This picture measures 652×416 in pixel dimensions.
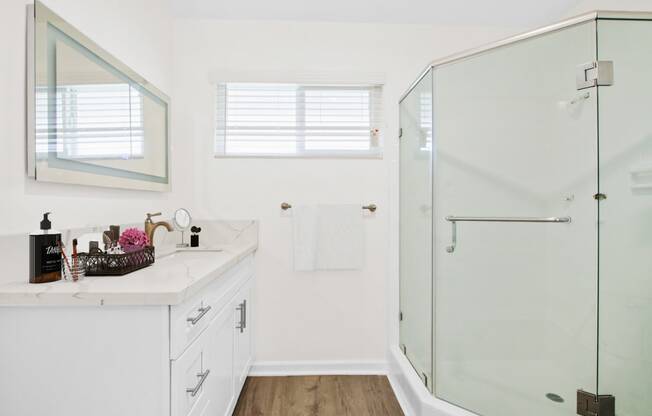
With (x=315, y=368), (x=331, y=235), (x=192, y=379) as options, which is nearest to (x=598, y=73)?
(x=331, y=235)

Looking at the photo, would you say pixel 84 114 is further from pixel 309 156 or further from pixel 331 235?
pixel 331 235

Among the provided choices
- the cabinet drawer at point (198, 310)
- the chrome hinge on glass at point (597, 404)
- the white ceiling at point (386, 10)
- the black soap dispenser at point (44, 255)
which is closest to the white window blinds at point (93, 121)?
the black soap dispenser at point (44, 255)

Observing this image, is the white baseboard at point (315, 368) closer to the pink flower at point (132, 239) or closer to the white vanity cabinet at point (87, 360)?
the pink flower at point (132, 239)

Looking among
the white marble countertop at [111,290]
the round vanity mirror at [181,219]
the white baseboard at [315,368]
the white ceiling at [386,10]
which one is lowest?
the white baseboard at [315,368]

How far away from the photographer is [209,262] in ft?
5.07

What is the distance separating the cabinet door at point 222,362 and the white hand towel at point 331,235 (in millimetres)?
768

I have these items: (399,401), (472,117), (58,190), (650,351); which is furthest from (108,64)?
(650,351)

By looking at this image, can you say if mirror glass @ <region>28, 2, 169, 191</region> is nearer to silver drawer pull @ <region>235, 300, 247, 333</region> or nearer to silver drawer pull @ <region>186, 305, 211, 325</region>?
silver drawer pull @ <region>186, 305, 211, 325</region>

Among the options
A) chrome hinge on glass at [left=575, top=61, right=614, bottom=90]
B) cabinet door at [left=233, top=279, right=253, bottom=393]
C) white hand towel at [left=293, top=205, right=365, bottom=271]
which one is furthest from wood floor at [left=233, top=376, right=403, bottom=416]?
chrome hinge on glass at [left=575, top=61, right=614, bottom=90]

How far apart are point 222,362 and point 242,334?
445mm

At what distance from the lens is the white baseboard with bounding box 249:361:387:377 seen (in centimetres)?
242

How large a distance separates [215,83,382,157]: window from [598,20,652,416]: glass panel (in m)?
1.31

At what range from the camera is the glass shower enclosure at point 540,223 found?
155 cm

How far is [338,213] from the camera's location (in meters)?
2.39
